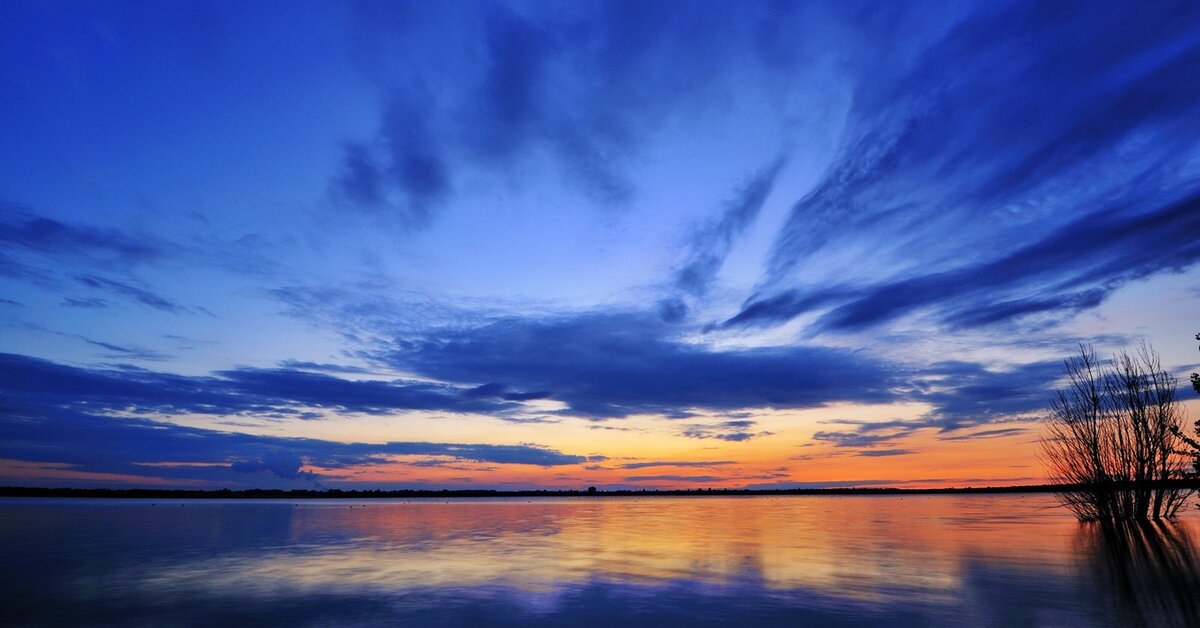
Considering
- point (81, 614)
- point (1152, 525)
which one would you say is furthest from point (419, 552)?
point (1152, 525)

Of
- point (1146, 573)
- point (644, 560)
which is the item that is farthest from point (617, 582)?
point (1146, 573)

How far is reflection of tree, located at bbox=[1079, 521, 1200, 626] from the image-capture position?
1355 centimetres

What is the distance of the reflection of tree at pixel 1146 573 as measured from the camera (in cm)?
1355

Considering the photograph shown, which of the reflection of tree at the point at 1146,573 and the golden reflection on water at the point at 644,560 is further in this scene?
the golden reflection on water at the point at 644,560

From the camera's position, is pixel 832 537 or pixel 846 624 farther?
pixel 832 537

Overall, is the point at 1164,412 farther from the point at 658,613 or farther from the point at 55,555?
the point at 55,555

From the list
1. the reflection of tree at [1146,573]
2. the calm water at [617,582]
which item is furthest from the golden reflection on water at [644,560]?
the reflection of tree at [1146,573]

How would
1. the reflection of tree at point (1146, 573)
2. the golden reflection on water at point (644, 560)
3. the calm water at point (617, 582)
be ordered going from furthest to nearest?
the golden reflection on water at point (644, 560)
the calm water at point (617, 582)
the reflection of tree at point (1146, 573)

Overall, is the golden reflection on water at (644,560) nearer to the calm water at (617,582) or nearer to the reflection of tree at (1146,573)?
the calm water at (617,582)

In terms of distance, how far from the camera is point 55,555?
27125mm

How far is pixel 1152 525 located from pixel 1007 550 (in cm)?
1792

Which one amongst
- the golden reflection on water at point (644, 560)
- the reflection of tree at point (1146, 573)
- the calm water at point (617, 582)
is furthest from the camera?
the golden reflection on water at point (644, 560)

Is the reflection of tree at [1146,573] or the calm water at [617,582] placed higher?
the reflection of tree at [1146,573]

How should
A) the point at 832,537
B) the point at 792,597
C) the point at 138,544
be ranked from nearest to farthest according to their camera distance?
the point at 792,597
the point at 138,544
the point at 832,537
